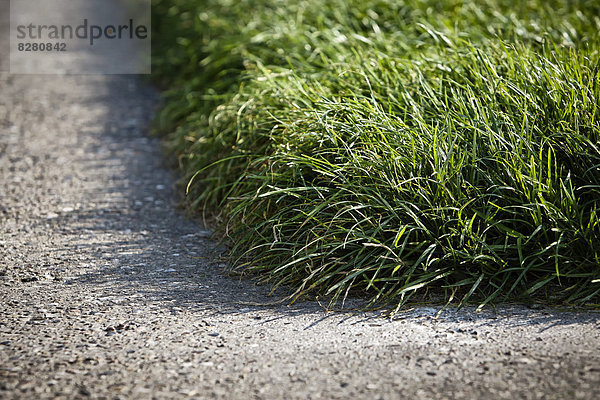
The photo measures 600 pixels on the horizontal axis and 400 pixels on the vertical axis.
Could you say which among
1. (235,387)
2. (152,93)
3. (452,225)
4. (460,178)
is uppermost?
(152,93)

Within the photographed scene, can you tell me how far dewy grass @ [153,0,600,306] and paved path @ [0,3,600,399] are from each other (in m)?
0.19

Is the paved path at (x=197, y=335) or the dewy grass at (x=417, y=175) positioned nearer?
the paved path at (x=197, y=335)

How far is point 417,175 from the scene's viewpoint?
286 centimetres

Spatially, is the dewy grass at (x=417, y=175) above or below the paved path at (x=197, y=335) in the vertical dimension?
above

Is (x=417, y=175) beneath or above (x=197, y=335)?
above

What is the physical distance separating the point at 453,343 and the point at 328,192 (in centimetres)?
96

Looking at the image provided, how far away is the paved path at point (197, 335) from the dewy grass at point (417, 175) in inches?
7.4

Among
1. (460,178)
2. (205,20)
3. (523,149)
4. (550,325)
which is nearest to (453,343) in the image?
(550,325)

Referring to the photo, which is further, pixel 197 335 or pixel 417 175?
pixel 417 175

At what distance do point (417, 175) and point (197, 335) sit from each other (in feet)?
3.88

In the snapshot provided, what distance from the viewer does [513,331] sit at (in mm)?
2445

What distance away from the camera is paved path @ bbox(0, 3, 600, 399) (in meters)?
2.12

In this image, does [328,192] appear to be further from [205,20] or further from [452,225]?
[205,20]

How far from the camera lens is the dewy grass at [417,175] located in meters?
2.70
